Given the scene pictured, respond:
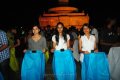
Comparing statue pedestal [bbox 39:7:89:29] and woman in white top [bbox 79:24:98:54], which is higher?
woman in white top [bbox 79:24:98:54]

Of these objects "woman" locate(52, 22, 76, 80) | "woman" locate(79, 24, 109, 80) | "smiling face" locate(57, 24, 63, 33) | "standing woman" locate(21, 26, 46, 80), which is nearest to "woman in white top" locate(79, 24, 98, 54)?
"woman" locate(79, 24, 109, 80)

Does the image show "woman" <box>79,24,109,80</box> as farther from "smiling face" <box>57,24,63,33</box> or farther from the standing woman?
the standing woman

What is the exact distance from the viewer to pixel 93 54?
23.1ft

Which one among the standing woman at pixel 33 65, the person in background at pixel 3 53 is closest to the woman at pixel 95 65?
the standing woman at pixel 33 65

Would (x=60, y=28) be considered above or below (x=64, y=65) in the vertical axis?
above

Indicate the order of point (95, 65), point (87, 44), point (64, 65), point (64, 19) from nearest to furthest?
point (95, 65) → point (64, 65) → point (87, 44) → point (64, 19)

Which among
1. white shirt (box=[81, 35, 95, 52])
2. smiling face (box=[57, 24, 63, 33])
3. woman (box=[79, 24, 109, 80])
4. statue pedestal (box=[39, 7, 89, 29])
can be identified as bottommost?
statue pedestal (box=[39, 7, 89, 29])

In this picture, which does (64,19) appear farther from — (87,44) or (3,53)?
(3,53)

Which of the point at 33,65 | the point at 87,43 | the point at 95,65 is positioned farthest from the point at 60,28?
the point at 95,65

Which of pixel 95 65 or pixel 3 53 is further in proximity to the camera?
pixel 95 65

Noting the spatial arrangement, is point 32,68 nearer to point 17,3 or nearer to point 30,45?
point 30,45

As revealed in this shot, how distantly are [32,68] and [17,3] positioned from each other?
98.4 feet

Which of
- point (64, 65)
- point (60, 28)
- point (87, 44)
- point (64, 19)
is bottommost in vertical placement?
point (64, 19)

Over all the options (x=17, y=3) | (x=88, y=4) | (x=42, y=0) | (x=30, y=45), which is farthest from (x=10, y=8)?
(x=30, y=45)
